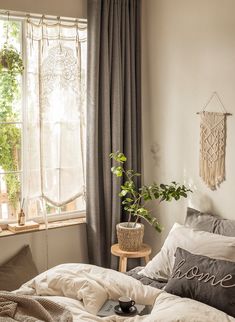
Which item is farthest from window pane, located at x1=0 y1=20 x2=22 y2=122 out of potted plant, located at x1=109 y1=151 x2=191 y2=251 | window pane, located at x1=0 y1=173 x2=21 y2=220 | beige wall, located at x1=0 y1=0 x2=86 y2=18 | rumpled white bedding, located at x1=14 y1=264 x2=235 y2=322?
rumpled white bedding, located at x1=14 y1=264 x2=235 y2=322

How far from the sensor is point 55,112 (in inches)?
146

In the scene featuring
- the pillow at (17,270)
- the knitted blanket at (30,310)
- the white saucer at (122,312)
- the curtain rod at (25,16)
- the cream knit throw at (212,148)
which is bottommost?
the pillow at (17,270)

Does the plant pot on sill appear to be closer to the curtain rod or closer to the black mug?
the black mug

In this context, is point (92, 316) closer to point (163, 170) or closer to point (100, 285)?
point (100, 285)

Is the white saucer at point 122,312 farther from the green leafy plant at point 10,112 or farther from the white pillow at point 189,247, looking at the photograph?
the green leafy plant at point 10,112

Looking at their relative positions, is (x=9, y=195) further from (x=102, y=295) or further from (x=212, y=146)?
(x=212, y=146)

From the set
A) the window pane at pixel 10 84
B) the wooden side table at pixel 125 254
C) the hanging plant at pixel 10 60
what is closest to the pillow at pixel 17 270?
the wooden side table at pixel 125 254

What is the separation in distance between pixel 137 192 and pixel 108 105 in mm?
757

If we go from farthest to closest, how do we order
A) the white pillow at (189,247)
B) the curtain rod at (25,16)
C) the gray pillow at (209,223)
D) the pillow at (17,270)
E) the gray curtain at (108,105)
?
the gray curtain at (108,105)
the curtain rod at (25,16)
the pillow at (17,270)
the gray pillow at (209,223)
the white pillow at (189,247)

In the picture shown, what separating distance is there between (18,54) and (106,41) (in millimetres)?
671

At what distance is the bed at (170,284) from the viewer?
244 centimetres

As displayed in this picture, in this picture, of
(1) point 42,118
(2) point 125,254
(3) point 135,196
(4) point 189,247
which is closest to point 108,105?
(1) point 42,118

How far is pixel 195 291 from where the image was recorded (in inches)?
104

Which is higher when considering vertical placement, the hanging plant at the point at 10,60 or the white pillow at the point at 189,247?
the hanging plant at the point at 10,60
